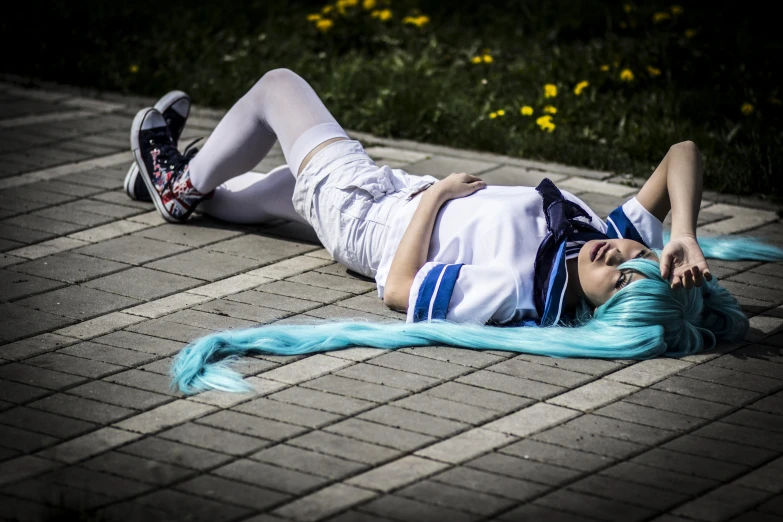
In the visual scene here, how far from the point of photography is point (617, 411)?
3.79 metres

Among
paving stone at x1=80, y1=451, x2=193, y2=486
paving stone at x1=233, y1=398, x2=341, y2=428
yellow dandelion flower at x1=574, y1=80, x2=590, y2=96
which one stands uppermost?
yellow dandelion flower at x1=574, y1=80, x2=590, y2=96

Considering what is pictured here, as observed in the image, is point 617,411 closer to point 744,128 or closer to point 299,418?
point 299,418

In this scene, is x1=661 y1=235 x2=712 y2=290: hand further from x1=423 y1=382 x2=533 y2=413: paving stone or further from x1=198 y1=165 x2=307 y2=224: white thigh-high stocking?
x1=198 y1=165 x2=307 y2=224: white thigh-high stocking

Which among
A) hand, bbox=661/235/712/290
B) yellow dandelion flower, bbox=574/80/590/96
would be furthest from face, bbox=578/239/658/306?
yellow dandelion flower, bbox=574/80/590/96

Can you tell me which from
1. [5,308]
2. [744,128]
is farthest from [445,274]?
[744,128]

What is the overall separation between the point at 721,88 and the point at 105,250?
4.74 m

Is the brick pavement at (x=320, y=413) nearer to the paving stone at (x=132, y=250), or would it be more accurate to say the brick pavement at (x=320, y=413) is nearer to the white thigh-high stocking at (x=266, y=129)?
the paving stone at (x=132, y=250)

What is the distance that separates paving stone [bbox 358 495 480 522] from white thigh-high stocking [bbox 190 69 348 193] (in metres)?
2.24

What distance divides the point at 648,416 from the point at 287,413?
1196mm

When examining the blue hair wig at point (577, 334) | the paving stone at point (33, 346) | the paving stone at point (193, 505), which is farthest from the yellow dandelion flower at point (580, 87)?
the paving stone at point (193, 505)

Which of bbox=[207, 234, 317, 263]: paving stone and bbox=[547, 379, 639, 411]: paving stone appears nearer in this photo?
bbox=[547, 379, 639, 411]: paving stone

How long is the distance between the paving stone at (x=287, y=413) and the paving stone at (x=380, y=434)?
6 cm

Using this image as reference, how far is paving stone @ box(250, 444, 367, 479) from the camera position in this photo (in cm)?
335

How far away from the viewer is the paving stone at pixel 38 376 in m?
3.96
